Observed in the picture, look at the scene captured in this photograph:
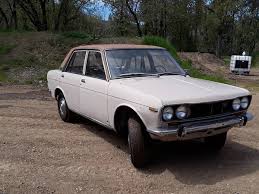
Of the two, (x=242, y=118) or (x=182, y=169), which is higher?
(x=242, y=118)

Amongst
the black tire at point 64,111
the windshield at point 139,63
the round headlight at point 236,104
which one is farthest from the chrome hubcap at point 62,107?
the round headlight at point 236,104

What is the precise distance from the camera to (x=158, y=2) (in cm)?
3092

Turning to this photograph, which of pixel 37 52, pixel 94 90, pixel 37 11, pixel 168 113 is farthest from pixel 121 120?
pixel 37 11

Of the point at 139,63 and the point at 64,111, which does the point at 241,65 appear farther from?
the point at 139,63

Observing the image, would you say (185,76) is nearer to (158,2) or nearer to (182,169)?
(182,169)

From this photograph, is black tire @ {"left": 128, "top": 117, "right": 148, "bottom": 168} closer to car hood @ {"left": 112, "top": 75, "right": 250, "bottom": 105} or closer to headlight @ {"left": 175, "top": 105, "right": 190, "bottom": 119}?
car hood @ {"left": 112, "top": 75, "right": 250, "bottom": 105}

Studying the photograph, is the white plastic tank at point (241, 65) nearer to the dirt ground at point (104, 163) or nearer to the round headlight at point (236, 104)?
the dirt ground at point (104, 163)

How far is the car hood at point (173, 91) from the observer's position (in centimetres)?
520

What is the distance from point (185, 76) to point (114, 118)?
1539 millimetres

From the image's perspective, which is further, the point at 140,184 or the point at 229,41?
the point at 229,41

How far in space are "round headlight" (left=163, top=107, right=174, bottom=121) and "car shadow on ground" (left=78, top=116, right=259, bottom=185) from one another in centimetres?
81

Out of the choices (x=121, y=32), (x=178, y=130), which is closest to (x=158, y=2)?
(x=121, y=32)

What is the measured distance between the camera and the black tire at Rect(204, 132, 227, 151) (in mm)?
6410

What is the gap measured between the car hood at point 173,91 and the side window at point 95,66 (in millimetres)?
534
